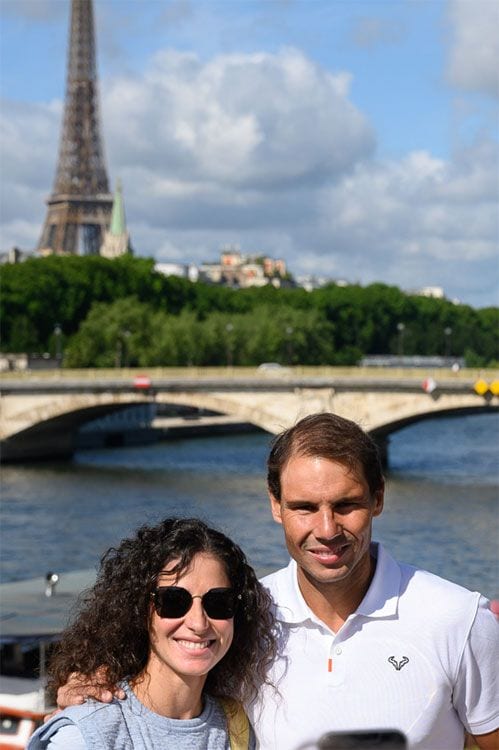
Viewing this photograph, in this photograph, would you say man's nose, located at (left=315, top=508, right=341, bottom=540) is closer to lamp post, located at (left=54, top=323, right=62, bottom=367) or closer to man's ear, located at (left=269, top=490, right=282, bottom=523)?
man's ear, located at (left=269, top=490, right=282, bottom=523)

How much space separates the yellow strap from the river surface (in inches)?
567

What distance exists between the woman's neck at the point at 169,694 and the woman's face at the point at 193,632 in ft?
0.05

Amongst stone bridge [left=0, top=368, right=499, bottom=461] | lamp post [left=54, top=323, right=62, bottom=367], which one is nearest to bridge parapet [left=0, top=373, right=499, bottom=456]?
stone bridge [left=0, top=368, right=499, bottom=461]

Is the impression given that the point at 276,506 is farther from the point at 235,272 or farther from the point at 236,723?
the point at 235,272

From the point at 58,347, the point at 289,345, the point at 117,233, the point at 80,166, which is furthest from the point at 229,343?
the point at 117,233

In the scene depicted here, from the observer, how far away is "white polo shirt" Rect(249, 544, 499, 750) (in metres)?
3.10

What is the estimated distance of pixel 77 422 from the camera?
46.5 m

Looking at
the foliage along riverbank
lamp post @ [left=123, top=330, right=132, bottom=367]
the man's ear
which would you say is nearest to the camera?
the man's ear

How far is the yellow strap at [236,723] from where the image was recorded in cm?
303

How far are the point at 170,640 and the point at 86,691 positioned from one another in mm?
203

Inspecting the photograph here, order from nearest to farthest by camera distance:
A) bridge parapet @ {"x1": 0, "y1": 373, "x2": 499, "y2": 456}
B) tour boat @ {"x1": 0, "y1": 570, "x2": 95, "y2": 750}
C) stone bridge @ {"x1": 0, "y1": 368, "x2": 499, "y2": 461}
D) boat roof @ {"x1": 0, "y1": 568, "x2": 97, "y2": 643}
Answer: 1. tour boat @ {"x1": 0, "y1": 570, "x2": 95, "y2": 750}
2. boat roof @ {"x1": 0, "y1": 568, "x2": 97, "y2": 643}
3. stone bridge @ {"x1": 0, "y1": 368, "x2": 499, "y2": 461}
4. bridge parapet @ {"x1": 0, "y1": 373, "x2": 499, "y2": 456}

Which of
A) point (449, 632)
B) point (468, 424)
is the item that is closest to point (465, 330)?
point (468, 424)

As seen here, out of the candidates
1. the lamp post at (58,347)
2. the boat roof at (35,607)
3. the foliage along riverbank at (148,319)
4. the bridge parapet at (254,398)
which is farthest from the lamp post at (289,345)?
the boat roof at (35,607)

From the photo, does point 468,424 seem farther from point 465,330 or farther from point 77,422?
point 465,330
